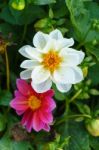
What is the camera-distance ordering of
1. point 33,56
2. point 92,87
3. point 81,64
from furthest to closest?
point 92,87
point 81,64
point 33,56

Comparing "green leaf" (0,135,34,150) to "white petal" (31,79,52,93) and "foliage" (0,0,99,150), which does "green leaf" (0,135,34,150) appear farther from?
"white petal" (31,79,52,93)

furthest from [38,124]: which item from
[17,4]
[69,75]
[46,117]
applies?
[17,4]

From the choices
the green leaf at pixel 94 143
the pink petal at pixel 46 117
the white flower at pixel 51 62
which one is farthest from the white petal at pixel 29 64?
the green leaf at pixel 94 143


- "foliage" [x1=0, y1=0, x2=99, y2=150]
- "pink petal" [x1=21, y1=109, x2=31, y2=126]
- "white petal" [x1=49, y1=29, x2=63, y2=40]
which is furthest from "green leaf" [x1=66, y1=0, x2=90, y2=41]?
"pink petal" [x1=21, y1=109, x2=31, y2=126]

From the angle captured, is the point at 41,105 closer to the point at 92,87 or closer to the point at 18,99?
the point at 18,99

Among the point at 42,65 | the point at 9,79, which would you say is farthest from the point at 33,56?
the point at 9,79
